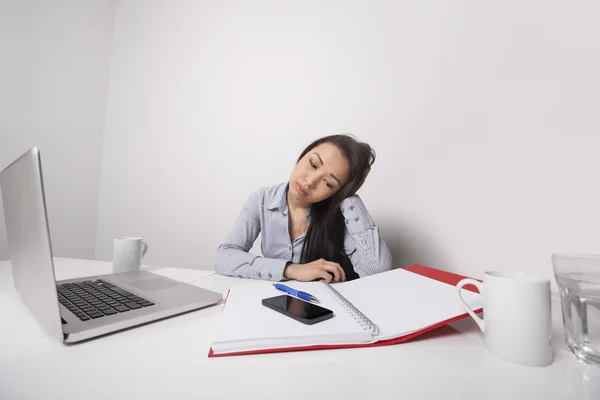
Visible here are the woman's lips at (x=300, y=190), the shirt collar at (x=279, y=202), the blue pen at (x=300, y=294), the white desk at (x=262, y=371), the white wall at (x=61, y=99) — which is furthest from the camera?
the white wall at (x=61, y=99)

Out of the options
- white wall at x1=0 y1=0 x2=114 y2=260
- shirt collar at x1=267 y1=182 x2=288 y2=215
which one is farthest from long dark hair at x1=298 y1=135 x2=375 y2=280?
white wall at x1=0 y1=0 x2=114 y2=260

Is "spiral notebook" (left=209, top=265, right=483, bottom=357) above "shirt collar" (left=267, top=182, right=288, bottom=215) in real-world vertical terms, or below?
below

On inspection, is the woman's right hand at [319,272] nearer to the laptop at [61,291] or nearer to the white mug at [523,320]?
the laptop at [61,291]

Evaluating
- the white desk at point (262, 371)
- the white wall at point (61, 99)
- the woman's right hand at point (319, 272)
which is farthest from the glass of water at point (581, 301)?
the white wall at point (61, 99)

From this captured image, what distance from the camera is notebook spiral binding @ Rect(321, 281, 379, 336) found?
39 cm

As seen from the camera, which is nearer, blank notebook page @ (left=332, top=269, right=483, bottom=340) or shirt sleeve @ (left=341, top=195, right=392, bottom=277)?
blank notebook page @ (left=332, top=269, right=483, bottom=340)

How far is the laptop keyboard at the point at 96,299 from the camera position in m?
0.44

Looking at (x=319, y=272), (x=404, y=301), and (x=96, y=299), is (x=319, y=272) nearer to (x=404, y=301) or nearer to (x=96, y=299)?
(x=404, y=301)

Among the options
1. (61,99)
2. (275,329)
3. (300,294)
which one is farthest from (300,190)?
(61,99)

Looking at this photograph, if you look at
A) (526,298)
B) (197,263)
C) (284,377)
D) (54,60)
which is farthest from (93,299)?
(54,60)

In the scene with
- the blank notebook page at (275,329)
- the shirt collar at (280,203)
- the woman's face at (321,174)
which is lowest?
the blank notebook page at (275,329)

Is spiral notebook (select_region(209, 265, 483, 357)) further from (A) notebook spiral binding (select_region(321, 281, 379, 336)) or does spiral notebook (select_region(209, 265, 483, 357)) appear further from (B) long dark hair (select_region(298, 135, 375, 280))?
(B) long dark hair (select_region(298, 135, 375, 280))

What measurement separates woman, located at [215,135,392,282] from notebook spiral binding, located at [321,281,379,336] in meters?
0.27

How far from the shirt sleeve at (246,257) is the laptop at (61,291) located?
0.22m
